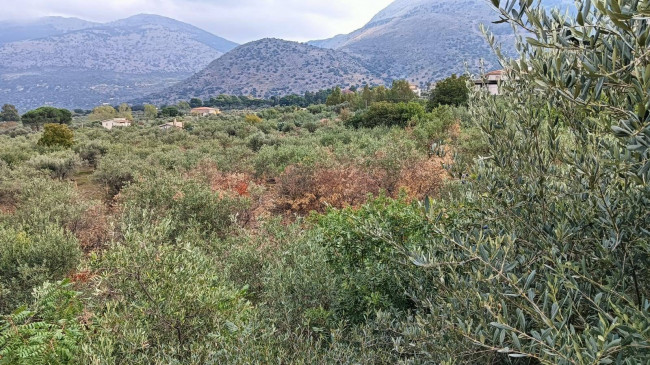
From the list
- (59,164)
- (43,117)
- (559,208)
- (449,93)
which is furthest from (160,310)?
(43,117)

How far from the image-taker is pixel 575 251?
2.68 meters

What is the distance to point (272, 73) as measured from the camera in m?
168

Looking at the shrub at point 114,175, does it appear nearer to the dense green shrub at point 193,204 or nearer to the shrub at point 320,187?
the dense green shrub at point 193,204

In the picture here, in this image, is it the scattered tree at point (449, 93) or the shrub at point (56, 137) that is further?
the scattered tree at point (449, 93)

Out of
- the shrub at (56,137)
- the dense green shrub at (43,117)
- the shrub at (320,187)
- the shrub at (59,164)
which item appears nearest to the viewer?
the shrub at (320,187)

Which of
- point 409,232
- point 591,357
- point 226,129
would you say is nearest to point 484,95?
point 591,357

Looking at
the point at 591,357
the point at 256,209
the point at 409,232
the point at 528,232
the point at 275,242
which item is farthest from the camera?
the point at 256,209

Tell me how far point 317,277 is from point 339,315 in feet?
1.65

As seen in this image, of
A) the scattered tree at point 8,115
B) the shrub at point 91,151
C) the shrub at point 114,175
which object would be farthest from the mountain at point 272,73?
the shrub at point 114,175

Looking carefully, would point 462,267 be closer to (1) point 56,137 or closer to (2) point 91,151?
(2) point 91,151

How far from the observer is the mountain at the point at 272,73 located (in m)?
156

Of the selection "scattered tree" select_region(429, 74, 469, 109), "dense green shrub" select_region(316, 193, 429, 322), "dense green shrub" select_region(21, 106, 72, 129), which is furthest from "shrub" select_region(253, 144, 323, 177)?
"dense green shrub" select_region(21, 106, 72, 129)

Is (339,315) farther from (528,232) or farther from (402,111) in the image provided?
(402,111)

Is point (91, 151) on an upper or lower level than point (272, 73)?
lower
